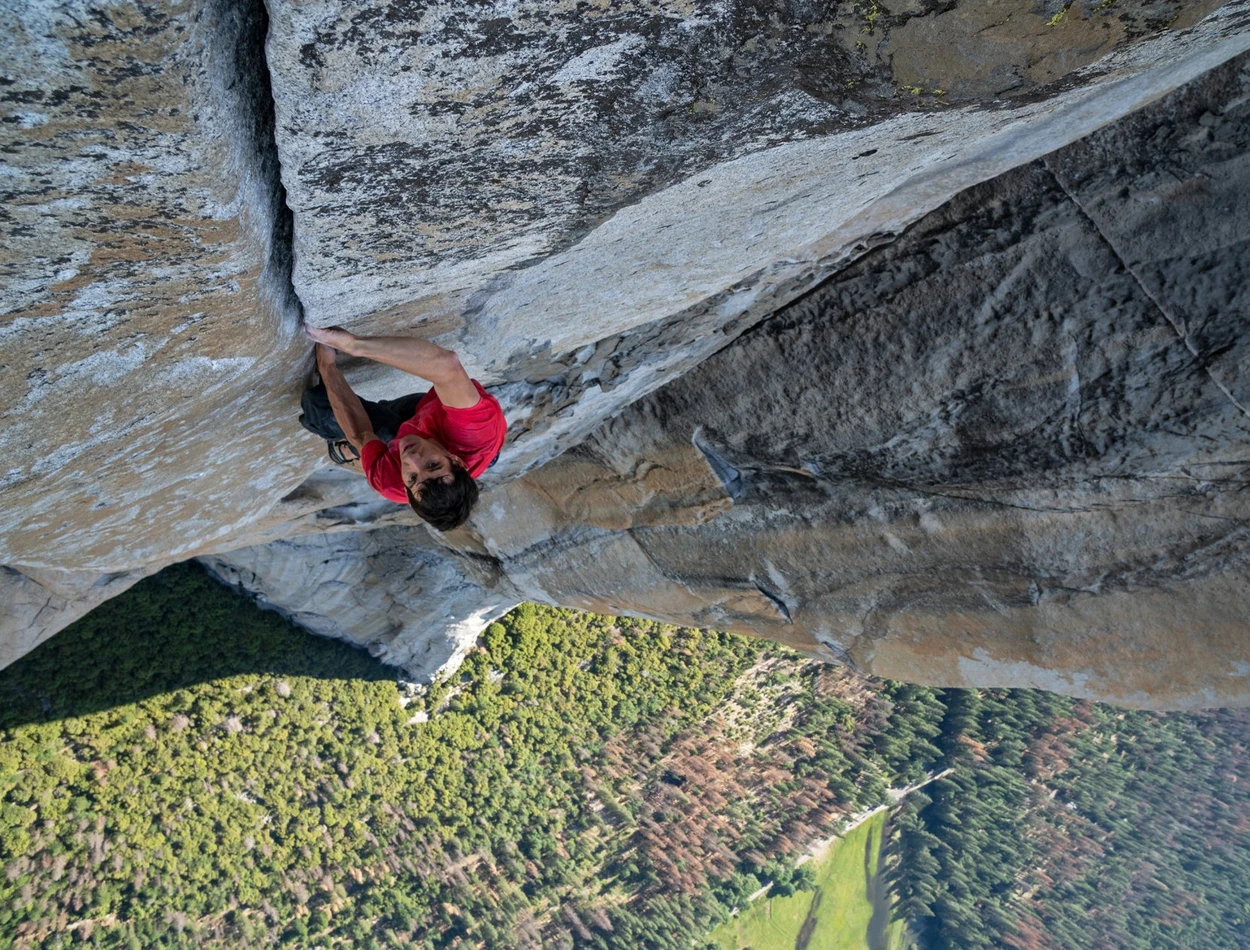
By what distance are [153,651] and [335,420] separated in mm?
4941

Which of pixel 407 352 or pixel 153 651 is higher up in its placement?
pixel 407 352

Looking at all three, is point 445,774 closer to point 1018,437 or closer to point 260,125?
point 1018,437

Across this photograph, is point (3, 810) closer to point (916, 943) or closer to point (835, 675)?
point (835, 675)

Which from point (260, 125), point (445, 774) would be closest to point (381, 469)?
point (260, 125)

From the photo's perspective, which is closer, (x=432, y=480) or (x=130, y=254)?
(x=130, y=254)

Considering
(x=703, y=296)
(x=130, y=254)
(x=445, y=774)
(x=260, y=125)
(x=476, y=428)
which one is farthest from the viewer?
(x=445, y=774)

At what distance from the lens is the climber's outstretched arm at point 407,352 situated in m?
2.57

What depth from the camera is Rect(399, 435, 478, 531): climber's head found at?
272 centimetres

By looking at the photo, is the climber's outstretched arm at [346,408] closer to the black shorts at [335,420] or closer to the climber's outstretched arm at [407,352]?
the black shorts at [335,420]

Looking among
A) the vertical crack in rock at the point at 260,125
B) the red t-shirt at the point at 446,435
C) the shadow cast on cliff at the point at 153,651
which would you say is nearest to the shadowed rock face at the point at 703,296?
the vertical crack in rock at the point at 260,125

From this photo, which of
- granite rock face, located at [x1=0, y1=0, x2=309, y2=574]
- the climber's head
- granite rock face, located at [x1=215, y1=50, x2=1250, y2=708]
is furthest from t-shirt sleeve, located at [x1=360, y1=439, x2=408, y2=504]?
granite rock face, located at [x1=215, y1=50, x2=1250, y2=708]

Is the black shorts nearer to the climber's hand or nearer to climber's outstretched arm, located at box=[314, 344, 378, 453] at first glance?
climber's outstretched arm, located at box=[314, 344, 378, 453]

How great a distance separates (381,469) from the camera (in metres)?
2.96

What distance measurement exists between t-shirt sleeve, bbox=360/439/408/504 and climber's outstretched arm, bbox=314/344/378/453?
0.03 metres
